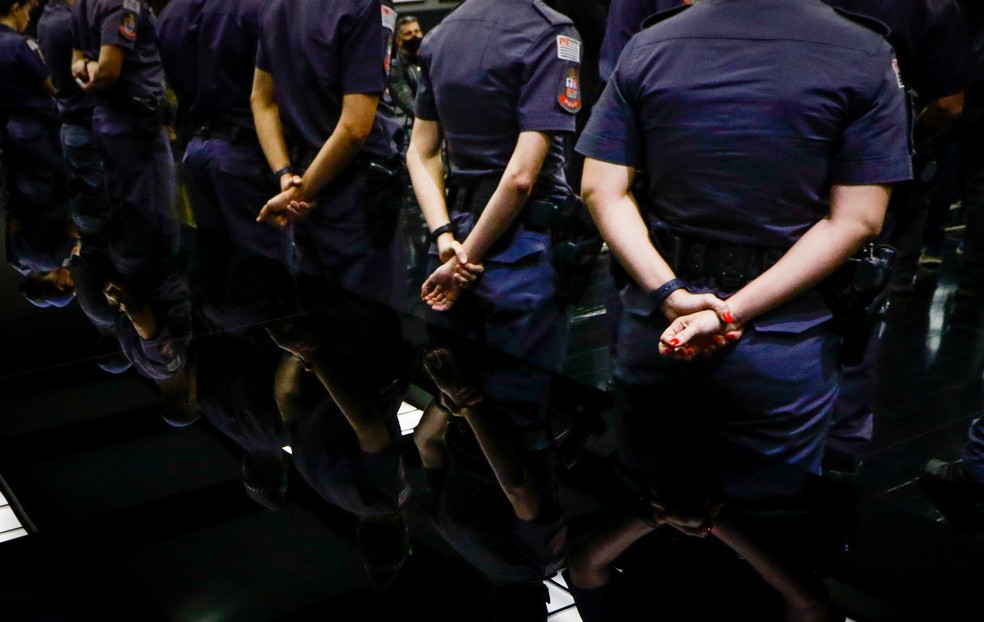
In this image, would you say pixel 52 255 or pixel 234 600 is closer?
pixel 234 600

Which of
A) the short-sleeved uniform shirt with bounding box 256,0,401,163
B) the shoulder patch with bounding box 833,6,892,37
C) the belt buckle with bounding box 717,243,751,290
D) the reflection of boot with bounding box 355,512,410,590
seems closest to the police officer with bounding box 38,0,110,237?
the short-sleeved uniform shirt with bounding box 256,0,401,163

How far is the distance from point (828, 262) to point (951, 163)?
131 inches

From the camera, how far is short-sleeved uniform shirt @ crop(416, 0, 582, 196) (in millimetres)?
1897

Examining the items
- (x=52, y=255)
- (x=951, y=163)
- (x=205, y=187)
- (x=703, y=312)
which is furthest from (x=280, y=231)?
(x=951, y=163)

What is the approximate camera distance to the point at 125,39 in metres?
4.08

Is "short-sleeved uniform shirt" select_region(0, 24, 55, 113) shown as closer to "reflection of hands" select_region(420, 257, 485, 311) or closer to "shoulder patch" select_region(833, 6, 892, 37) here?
"reflection of hands" select_region(420, 257, 485, 311)

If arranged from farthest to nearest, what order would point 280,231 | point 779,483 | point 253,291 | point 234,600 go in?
point 280,231, point 253,291, point 779,483, point 234,600

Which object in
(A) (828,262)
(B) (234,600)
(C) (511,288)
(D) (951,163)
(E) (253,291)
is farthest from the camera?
(D) (951,163)

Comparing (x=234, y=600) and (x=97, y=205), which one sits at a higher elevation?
(x=234, y=600)

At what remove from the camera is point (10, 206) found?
366cm

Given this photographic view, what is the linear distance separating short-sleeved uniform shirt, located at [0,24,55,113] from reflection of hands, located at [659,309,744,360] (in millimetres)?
4534

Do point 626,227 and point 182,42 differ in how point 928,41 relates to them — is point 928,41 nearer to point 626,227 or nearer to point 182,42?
point 626,227

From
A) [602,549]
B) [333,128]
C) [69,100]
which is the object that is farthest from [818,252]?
[69,100]

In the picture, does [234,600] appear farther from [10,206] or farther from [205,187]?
[10,206]
